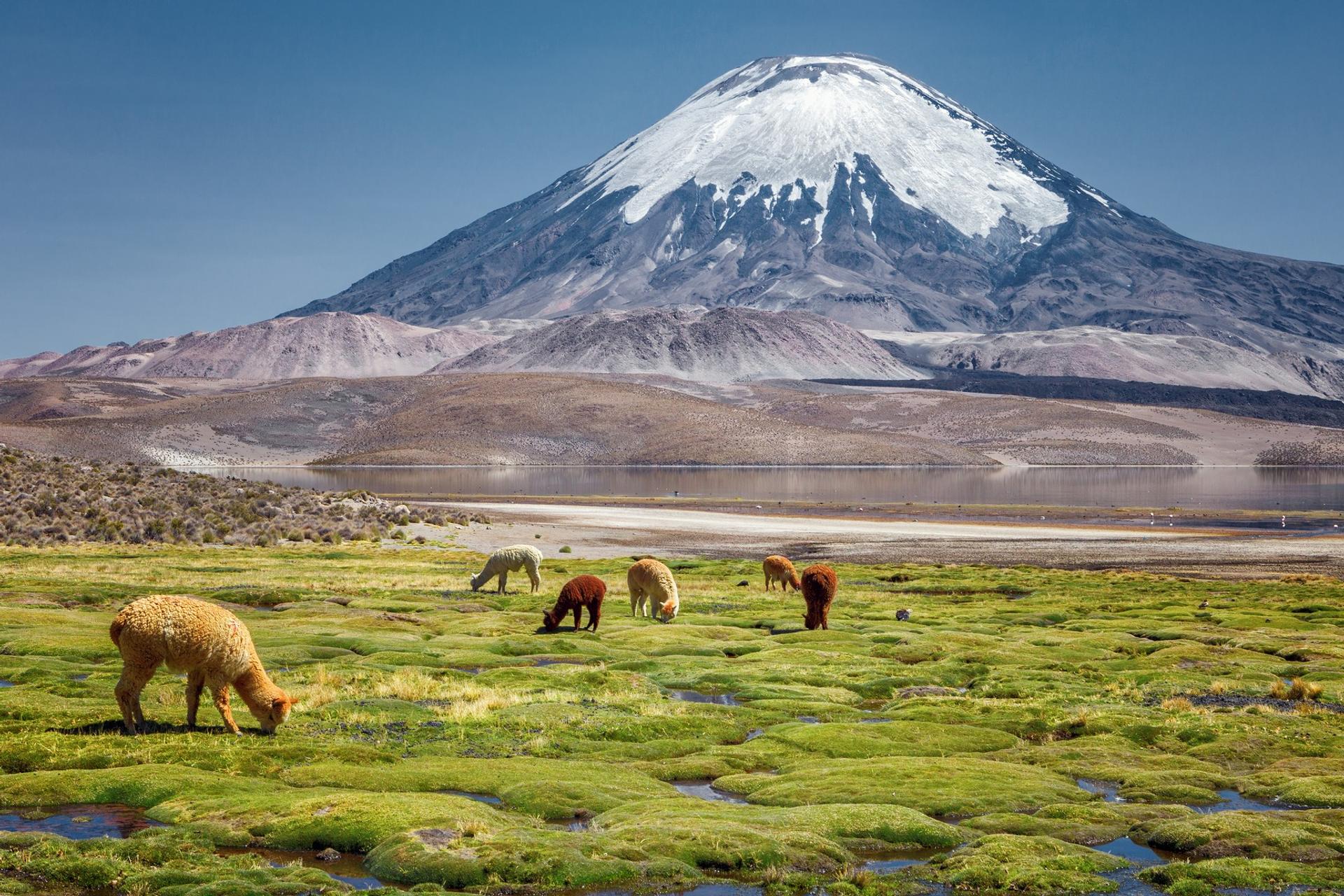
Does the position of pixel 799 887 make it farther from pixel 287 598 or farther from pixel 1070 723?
pixel 287 598

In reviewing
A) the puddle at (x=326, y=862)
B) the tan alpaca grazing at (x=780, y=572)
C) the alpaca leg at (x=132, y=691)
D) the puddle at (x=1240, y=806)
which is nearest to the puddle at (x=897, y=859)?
the puddle at (x=1240, y=806)

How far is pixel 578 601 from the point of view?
2784cm

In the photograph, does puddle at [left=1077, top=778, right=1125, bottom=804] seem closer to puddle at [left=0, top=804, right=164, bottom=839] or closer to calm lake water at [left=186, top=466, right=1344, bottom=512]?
puddle at [left=0, top=804, right=164, bottom=839]

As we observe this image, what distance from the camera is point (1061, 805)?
1412 centimetres

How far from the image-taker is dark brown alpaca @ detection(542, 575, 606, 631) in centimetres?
2764

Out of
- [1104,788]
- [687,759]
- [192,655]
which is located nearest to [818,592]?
[687,759]

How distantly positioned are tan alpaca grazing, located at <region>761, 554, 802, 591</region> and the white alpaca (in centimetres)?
714

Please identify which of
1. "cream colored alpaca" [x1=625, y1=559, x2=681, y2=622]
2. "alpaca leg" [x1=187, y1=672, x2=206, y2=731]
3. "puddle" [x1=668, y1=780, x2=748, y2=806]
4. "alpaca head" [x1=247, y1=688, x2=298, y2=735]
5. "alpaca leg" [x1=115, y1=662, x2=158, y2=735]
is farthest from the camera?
Answer: "cream colored alpaca" [x1=625, y1=559, x2=681, y2=622]

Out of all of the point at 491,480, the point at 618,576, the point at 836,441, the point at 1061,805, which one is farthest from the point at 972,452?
the point at 1061,805

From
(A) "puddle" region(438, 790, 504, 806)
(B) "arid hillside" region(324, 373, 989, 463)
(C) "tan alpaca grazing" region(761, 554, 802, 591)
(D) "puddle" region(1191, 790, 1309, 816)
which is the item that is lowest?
(D) "puddle" region(1191, 790, 1309, 816)

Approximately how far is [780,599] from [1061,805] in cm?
2266

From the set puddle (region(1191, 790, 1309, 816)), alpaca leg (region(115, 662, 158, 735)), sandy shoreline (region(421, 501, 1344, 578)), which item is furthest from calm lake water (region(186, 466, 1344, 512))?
alpaca leg (region(115, 662, 158, 735))

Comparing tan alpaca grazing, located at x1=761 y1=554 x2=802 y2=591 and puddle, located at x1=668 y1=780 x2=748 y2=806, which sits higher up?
tan alpaca grazing, located at x1=761 y1=554 x2=802 y2=591

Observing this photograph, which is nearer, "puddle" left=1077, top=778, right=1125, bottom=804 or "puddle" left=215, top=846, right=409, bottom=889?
"puddle" left=215, top=846, right=409, bottom=889
